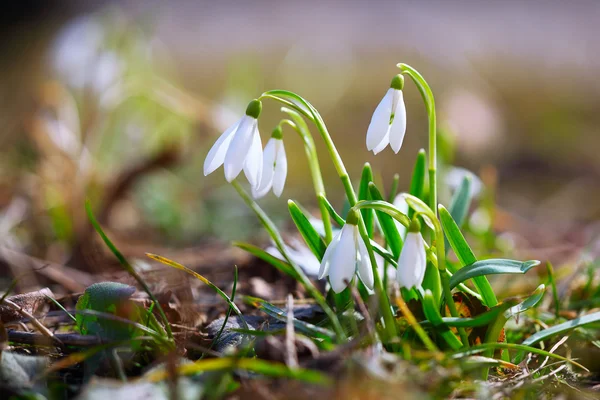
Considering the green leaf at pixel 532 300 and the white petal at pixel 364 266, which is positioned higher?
the white petal at pixel 364 266

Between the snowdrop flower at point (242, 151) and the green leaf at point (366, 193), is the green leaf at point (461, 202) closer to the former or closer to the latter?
the green leaf at point (366, 193)

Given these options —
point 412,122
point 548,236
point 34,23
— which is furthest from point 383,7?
point 548,236

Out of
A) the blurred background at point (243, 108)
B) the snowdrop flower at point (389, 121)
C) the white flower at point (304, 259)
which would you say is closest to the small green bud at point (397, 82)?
the snowdrop flower at point (389, 121)

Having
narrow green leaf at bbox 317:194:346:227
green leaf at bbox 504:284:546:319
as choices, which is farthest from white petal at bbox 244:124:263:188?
green leaf at bbox 504:284:546:319

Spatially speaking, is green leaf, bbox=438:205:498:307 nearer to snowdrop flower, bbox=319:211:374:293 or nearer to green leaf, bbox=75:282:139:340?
snowdrop flower, bbox=319:211:374:293

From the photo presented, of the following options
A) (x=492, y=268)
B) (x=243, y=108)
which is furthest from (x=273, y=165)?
(x=243, y=108)

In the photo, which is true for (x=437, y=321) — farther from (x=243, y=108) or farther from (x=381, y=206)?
(x=243, y=108)
